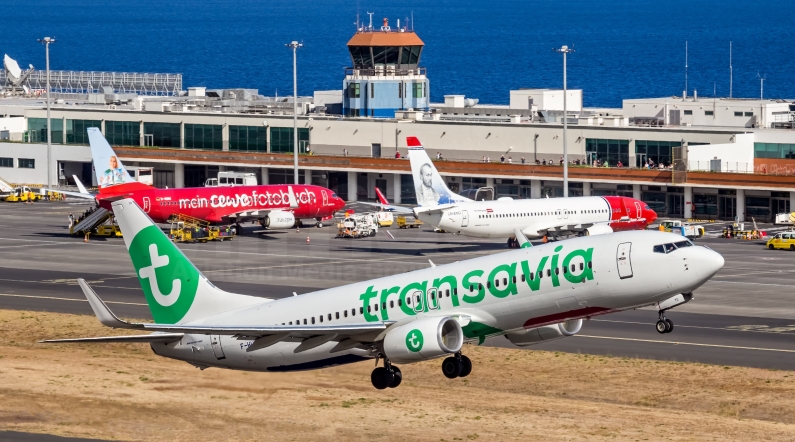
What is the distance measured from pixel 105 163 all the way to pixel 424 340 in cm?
11015

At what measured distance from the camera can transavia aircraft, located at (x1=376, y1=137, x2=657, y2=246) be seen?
478ft

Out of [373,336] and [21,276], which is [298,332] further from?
[21,276]

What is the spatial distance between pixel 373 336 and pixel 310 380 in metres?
20.1

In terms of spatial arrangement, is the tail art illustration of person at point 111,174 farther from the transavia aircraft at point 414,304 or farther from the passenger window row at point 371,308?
the passenger window row at point 371,308

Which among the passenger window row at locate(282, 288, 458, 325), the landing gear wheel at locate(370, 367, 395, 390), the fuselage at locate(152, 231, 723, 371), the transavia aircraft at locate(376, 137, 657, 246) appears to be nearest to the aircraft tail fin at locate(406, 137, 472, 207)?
the transavia aircraft at locate(376, 137, 657, 246)

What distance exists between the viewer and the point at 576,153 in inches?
7525

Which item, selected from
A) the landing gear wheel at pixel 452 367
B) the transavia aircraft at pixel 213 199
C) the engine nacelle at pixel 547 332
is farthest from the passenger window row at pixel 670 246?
the transavia aircraft at pixel 213 199

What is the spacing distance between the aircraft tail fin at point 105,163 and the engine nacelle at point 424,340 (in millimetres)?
107353

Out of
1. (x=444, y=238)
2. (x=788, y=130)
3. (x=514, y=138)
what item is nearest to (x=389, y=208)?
(x=444, y=238)

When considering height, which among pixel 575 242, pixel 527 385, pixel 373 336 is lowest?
pixel 527 385

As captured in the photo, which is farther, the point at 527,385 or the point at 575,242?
the point at 527,385

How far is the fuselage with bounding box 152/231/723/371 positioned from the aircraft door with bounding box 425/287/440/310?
0.05m

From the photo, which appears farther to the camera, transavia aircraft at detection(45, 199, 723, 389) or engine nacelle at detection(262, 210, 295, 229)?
engine nacelle at detection(262, 210, 295, 229)

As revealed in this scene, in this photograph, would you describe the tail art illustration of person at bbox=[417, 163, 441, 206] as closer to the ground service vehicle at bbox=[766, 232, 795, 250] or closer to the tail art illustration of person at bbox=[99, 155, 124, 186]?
the ground service vehicle at bbox=[766, 232, 795, 250]
